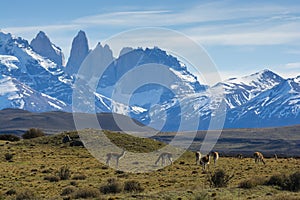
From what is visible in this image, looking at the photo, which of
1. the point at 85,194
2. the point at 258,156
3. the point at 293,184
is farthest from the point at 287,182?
the point at 258,156

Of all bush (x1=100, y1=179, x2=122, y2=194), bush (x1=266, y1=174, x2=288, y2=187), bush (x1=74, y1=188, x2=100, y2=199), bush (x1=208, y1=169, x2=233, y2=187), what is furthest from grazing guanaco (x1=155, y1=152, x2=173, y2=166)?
bush (x1=74, y1=188, x2=100, y2=199)

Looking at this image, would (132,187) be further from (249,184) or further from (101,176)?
(101,176)

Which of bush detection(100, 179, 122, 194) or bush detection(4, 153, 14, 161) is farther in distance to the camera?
bush detection(4, 153, 14, 161)

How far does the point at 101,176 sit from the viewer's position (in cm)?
4069

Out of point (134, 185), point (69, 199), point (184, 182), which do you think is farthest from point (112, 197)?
point (184, 182)

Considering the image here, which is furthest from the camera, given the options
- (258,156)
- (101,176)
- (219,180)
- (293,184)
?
(258,156)

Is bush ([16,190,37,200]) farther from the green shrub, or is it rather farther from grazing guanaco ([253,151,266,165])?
grazing guanaco ([253,151,266,165])

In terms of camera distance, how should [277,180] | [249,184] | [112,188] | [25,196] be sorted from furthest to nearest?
[277,180], [249,184], [112,188], [25,196]

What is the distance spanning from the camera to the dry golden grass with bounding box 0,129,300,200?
30.1 meters

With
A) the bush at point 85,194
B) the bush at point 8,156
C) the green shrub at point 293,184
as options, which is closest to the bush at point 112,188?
the bush at point 85,194

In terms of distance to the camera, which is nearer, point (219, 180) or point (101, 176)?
point (219, 180)

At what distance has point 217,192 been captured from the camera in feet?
99.1

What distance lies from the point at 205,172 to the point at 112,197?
566 inches

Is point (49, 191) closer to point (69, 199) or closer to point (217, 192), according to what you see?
point (69, 199)
